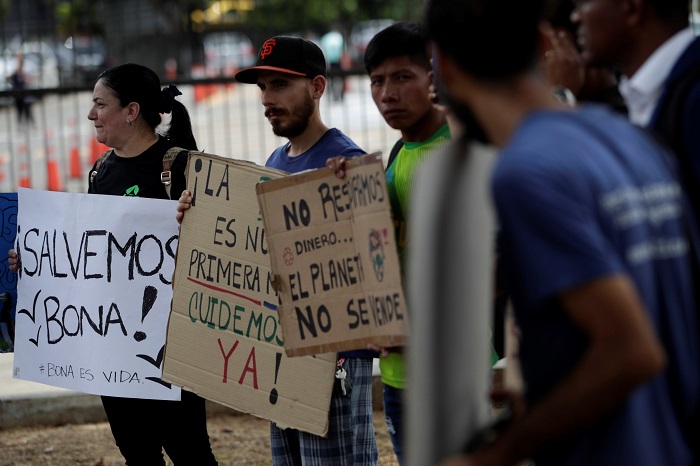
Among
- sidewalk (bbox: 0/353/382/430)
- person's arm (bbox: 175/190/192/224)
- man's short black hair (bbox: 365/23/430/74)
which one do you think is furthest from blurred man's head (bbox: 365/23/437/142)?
sidewalk (bbox: 0/353/382/430)

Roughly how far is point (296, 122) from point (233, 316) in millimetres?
829

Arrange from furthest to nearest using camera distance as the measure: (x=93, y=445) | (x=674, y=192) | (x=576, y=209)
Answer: (x=93, y=445), (x=674, y=192), (x=576, y=209)

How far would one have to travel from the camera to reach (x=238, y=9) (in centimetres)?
1161

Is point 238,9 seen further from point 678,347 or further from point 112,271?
point 678,347

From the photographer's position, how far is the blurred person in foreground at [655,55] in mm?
2246

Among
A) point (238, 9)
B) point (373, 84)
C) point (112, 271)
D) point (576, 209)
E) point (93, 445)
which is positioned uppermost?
point (238, 9)

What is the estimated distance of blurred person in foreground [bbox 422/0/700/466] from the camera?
1670 mm

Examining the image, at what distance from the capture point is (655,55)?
7.90ft

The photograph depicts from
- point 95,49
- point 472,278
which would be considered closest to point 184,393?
point 472,278

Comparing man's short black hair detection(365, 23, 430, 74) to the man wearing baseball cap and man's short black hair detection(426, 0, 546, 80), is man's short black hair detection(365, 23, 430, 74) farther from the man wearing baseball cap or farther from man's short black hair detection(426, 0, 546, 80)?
man's short black hair detection(426, 0, 546, 80)

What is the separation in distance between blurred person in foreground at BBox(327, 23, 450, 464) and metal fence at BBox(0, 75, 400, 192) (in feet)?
17.1

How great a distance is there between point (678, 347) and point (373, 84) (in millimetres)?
2267

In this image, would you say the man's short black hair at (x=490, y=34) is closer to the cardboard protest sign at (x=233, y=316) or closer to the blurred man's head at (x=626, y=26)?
the blurred man's head at (x=626, y=26)

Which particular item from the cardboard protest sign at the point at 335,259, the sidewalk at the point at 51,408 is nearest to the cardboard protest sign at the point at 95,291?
the cardboard protest sign at the point at 335,259
